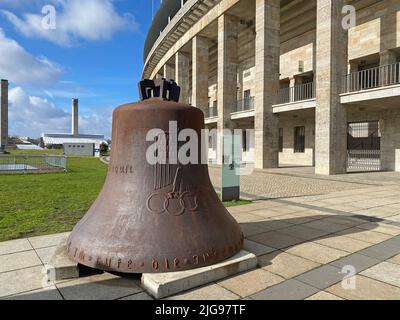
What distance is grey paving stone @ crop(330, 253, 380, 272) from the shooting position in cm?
371

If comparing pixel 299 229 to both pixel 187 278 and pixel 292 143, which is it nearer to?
pixel 187 278

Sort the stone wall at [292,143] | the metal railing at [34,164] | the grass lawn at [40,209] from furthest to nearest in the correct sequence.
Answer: the stone wall at [292,143] → the metal railing at [34,164] → the grass lawn at [40,209]

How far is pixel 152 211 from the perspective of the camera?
11.3ft

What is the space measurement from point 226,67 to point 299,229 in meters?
21.0

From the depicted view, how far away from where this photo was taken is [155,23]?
39188 mm

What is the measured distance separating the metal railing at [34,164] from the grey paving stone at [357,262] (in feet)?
58.4

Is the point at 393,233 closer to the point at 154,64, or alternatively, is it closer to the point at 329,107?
the point at 329,107

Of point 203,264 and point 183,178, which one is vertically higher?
point 183,178

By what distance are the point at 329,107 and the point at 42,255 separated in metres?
15.8

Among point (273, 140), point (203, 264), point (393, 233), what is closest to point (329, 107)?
point (273, 140)

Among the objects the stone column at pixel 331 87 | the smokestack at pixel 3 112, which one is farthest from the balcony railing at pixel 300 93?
the smokestack at pixel 3 112

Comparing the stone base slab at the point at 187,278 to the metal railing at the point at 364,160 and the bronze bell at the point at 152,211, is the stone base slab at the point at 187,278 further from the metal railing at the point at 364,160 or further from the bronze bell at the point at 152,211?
the metal railing at the point at 364,160

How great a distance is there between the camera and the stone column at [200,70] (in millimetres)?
28438

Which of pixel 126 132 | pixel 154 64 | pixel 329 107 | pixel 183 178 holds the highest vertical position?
pixel 154 64
